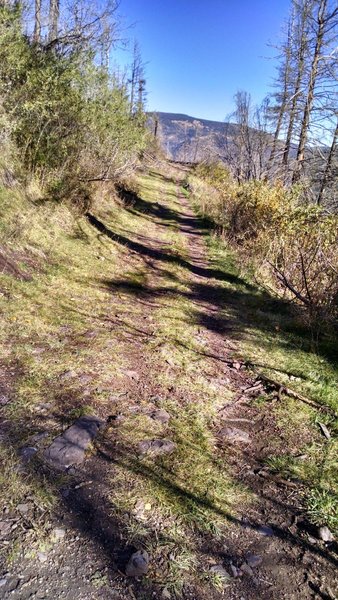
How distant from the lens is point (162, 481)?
7.48 feet

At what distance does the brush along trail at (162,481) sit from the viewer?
1.74m

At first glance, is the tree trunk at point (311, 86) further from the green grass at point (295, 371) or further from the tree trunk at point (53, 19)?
the tree trunk at point (53, 19)

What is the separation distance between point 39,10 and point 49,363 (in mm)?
→ 8599

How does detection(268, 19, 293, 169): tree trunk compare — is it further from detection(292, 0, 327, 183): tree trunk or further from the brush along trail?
the brush along trail

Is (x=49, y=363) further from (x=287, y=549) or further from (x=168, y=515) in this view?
(x=287, y=549)

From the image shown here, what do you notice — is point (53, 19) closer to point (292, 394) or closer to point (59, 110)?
point (59, 110)

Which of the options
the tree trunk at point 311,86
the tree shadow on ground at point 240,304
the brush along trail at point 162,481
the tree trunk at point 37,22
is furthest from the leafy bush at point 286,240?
the tree trunk at point 37,22

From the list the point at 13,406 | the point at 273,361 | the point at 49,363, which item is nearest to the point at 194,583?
the point at 13,406

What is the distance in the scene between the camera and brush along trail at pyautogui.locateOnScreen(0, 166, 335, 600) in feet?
5.70

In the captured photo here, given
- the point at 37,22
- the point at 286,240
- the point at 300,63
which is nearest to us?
the point at 286,240

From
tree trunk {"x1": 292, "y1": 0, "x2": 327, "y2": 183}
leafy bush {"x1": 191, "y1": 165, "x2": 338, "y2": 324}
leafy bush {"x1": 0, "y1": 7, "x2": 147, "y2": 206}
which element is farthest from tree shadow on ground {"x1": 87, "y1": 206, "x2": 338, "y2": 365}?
tree trunk {"x1": 292, "y1": 0, "x2": 327, "y2": 183}

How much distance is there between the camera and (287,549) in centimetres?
197

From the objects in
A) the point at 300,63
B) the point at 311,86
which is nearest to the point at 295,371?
the point at 311,86

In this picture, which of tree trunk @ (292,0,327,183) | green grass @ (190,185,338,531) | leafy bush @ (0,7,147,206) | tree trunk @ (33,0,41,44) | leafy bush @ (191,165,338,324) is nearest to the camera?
green grass @ (190,185,338,531)
